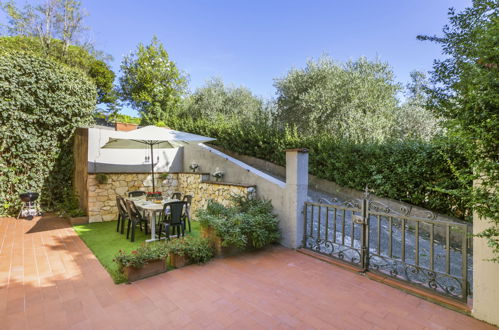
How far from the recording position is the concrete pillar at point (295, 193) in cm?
477

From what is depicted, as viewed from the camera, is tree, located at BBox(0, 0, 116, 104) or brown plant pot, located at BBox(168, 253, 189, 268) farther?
tree, located at BBox(0, 0, 116, 104)

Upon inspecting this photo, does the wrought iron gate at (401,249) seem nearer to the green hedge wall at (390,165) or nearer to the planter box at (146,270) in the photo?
the green hedge wall at (390,165)

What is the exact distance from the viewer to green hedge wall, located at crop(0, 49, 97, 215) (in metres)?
7.23

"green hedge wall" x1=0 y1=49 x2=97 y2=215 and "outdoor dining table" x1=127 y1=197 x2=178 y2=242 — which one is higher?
"green hedge wall" x1=0 y1=49 x2=97 y2=215

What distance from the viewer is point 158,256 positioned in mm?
3719

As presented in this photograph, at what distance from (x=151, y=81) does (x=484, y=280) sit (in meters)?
21.5

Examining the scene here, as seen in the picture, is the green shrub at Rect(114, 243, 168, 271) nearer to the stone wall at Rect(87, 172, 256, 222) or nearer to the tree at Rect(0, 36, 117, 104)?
the stone wall at Rect(87, 172, 256, 222)

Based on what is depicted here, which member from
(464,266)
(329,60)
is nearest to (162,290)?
(464,266)

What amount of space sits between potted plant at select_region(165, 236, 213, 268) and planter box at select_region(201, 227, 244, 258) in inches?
6.8

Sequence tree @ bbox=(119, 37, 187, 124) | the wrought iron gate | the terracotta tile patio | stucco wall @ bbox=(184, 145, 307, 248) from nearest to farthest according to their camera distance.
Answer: the terracotta tile patio, the wrought iron gate, stucco wall @ bbox=(184, 145, 307, 248), tree @ bbox=(119, 37, 187, 124)

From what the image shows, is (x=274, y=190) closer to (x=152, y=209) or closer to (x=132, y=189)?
(x=152, y=209)

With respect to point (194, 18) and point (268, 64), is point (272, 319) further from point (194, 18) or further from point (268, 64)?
point (268, 64)

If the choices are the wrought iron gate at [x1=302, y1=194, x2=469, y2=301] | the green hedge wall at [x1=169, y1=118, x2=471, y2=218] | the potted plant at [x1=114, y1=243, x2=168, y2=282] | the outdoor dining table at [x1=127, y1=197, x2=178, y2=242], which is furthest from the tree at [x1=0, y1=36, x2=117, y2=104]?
the wrought iron gate at [x1=302, y1=194, x2=469, y2=301]

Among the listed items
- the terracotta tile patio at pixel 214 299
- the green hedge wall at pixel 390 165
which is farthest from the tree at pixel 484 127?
the green hedge wall at pixel 390 165
